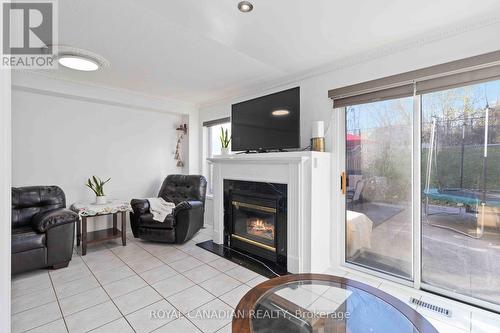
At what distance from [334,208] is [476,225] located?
1.20 metres

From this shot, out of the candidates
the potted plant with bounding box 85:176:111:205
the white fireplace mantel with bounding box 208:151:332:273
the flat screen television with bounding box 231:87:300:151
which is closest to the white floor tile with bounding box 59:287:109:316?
the potted plant with bounding box 85:176:111:205

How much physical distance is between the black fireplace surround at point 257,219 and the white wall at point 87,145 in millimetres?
1773

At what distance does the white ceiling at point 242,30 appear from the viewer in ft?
5.71

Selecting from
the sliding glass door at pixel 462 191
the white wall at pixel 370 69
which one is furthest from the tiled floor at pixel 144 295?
the white wall at pixel 370 69

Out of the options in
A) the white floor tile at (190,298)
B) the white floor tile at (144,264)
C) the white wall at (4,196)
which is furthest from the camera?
the white floor tile at (144,264)

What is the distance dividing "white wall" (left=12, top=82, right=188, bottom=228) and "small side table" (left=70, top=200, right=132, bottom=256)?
512mm

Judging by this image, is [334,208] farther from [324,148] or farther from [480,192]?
[480,192]

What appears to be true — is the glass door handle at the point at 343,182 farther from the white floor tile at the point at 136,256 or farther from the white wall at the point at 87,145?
the white wall at the point at 87,145

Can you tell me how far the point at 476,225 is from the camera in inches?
81.7

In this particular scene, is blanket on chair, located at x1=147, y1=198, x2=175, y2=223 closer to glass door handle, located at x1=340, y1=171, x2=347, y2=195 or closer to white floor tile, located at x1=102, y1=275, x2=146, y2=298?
white floor tile, located at x1=102, y1=275, x2=146, y2=298

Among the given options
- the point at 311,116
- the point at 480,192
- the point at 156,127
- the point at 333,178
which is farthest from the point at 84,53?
the point at 480,192

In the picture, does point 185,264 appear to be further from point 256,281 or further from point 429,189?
point 429,189

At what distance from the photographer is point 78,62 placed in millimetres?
2488

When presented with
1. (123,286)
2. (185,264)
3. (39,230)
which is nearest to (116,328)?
(123,286)
